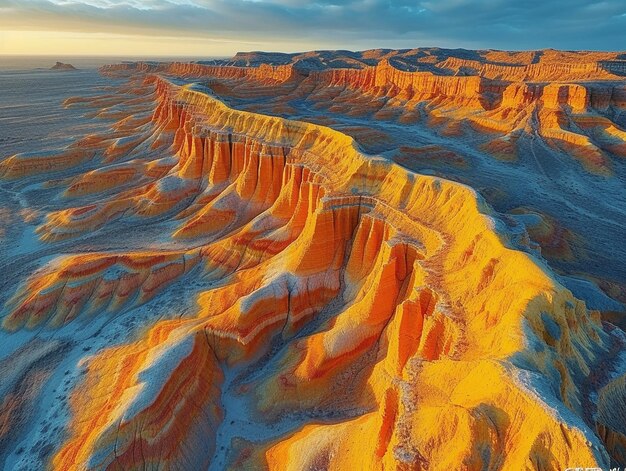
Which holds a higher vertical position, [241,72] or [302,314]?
[302,314]

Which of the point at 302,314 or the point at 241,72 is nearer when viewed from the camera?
the point at 302,314

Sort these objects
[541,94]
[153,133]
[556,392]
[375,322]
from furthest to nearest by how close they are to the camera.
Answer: [541,94] < [153,133] < [375,322] < [556,392]

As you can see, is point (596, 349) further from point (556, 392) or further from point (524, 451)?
point (524, 451)

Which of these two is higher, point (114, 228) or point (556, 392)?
point (556, 392)

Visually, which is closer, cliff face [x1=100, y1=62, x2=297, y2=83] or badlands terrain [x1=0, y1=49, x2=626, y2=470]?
badlands terrain [x1=0, y1=49, x2=626, y2=470]

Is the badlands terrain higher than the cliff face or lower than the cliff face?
higher

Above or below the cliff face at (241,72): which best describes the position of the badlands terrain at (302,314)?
above

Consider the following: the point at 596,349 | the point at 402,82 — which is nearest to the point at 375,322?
the point at 596,349

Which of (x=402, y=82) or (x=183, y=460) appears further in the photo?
(x=402, y=82)
